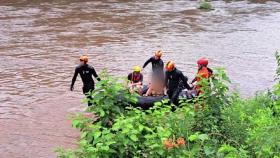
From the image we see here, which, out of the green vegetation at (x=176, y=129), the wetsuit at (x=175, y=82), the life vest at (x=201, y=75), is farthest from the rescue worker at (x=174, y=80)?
the green vegetation at (x=176, y=129)

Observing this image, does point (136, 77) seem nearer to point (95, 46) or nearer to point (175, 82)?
point (175, 82)

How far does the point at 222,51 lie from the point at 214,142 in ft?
48.1

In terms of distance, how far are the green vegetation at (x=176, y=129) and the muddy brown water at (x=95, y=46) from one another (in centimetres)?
377

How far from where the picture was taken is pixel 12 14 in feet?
94.9

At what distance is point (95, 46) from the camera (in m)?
21.0

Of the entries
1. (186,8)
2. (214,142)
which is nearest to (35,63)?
(214,142)

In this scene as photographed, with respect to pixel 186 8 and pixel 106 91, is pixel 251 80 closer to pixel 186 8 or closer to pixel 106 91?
pixel 106 91

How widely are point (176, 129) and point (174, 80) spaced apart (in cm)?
465

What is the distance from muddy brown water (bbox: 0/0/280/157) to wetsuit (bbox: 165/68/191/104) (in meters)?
2.54

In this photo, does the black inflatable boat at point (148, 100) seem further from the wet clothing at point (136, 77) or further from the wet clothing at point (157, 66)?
the wet clothing at point (157, 66)

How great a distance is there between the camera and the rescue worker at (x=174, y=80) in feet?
37.2

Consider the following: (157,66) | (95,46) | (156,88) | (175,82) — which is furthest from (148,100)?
(95,46)

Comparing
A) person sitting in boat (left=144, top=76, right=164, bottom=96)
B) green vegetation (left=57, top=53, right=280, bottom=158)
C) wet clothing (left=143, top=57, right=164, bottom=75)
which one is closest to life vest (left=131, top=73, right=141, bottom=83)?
person sitting in boat (left=144, top=76, right=164, bottom=96)

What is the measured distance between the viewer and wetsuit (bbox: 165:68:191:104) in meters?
11.3
